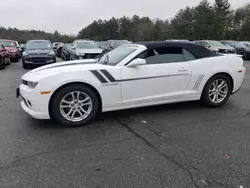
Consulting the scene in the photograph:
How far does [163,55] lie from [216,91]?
1.49 meters

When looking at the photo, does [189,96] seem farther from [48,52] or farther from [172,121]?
[48,52]

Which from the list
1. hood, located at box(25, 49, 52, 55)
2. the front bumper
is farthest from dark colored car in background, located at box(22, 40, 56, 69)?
the front bumper

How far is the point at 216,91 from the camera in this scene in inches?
197

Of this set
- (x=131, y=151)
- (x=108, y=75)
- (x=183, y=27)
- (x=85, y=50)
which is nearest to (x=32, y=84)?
(x=108, y=75)

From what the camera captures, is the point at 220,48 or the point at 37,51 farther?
the point at 220,48

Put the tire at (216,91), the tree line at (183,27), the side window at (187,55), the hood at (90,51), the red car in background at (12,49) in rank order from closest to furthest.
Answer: the side window at (187,55) < the tire at (216,91) < the hood at (90,51) < the red car in background at (12,49) < the tree line at (183,27)

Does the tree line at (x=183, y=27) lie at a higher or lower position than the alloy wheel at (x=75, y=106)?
higher

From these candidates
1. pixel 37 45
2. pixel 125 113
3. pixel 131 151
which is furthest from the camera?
pixel 37 45

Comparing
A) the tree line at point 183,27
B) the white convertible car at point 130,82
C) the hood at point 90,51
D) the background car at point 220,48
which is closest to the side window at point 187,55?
the white convertible car at point 130,82

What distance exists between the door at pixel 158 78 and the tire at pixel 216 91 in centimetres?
59

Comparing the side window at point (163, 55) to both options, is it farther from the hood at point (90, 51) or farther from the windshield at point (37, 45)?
the windshield at point (37, 45)

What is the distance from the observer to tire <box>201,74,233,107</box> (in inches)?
193

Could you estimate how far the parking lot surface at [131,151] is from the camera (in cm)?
248

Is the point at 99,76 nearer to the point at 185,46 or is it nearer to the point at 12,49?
the point at 185,46
